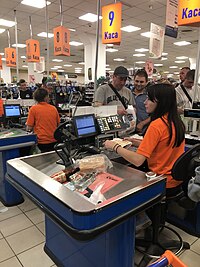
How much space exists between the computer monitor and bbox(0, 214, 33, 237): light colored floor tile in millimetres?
1693

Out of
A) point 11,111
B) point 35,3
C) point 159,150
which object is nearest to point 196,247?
A: point 159,150

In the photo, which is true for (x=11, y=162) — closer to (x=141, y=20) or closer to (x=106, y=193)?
(x=106, y=193)

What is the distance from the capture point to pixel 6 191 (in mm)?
3078

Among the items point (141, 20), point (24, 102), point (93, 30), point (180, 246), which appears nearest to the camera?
point (180, 246)

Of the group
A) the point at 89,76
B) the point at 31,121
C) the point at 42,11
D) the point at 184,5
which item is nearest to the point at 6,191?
the point at 31,121

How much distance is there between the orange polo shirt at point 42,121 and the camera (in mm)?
3328

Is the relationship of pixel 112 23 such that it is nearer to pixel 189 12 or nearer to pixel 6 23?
pixel 189 12

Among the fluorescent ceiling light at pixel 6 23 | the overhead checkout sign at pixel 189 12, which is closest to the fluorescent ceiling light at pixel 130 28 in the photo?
the fluorescent ceiling light at pixel 6 23

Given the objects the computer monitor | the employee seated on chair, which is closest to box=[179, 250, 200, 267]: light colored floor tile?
the employee seated on chair

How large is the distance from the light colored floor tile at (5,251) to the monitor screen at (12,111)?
6.77 feet

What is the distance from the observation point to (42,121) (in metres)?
3.36

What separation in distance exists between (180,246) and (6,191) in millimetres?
2217

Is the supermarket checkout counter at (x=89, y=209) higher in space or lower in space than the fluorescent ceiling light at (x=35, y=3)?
lower

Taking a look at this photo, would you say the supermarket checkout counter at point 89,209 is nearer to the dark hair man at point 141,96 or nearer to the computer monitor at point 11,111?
the dark hair man at point 141,96
